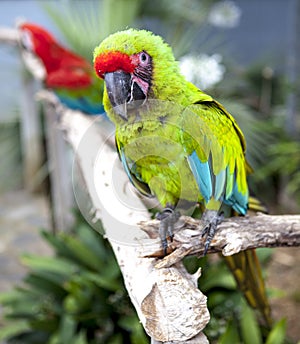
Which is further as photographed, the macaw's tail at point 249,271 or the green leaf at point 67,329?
the green leaf at point 67,329

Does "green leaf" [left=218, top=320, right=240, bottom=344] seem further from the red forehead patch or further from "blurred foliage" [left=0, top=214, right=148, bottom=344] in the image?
the red forehead patch

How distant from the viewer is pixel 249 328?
3.87 ft

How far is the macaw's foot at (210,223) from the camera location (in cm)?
71

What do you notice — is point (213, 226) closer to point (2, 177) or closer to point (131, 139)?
point (131, 139)

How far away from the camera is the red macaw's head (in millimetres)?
1604

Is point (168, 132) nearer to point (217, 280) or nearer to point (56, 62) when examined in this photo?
point (217, 280)

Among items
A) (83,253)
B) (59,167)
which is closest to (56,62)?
(59,167)

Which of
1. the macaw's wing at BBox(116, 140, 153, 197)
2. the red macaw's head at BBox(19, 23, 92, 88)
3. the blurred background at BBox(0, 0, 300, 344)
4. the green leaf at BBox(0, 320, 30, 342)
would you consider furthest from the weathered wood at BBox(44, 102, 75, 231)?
the macaw's wing at BBox(116, 140, 153, 197)

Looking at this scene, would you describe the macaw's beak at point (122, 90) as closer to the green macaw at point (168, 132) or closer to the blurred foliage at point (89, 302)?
the green macaw at point (168, 132)

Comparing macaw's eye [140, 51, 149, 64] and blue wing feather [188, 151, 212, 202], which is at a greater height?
macaw's eye [140, 51, 149, 64]

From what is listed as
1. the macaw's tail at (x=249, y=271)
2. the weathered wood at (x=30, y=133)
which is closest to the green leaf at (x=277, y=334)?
the macaw's tail at (x=249, y=271)

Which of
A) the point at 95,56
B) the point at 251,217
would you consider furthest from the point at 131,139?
the point at 251,217

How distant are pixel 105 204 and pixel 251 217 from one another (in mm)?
238

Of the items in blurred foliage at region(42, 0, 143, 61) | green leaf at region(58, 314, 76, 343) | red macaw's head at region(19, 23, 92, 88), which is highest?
blurred foliage at region(42, 0, 143, 61)
